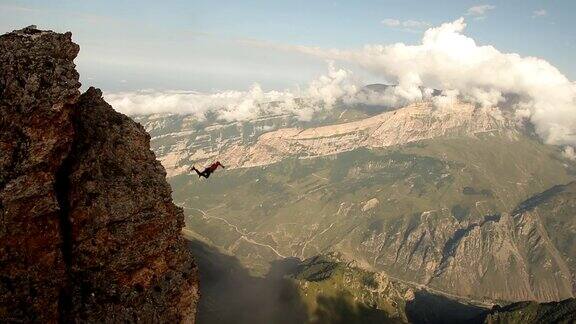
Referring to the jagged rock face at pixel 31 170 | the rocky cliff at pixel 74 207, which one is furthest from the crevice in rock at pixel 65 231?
the jagged rock face at pixel 31 170

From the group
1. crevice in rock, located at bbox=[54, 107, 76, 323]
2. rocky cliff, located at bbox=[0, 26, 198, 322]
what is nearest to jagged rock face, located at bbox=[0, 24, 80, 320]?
rocky cliff, located at bbox=[0, 26, 198, 322]

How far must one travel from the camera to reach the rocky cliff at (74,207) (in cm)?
3091

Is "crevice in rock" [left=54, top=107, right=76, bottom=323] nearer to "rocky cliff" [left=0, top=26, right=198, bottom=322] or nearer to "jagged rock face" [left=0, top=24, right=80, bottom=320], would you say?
"rocky cliff" [left=0, top=26, right=198, bottom=322]

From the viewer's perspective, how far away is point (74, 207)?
34.0 m

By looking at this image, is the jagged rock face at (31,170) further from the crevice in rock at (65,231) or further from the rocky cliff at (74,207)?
the crevice in rock at (65,231)

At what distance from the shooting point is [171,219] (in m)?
40.1

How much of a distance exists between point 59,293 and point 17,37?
19.5 metres

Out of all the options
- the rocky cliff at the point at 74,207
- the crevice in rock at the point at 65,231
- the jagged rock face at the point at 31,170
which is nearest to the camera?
the jagged rock face at the point at 31,170

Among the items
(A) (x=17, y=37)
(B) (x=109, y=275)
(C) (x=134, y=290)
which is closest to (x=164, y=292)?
(C) (x=134, y=290)

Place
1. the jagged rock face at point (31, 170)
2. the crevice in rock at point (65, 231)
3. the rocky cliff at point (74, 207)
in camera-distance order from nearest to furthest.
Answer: the jagged rock face at point (31, 170), the rocky cliff at point (74, 207), the crevice in rock at point (65, 231)

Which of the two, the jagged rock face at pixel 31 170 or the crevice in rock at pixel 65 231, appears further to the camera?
the crevice in rock at pixel 65 231

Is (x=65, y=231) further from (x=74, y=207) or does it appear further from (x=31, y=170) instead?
(x=31, y=170)

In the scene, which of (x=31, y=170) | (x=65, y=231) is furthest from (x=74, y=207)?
(x=31, y=170)

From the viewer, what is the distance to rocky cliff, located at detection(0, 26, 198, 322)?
101 ft
